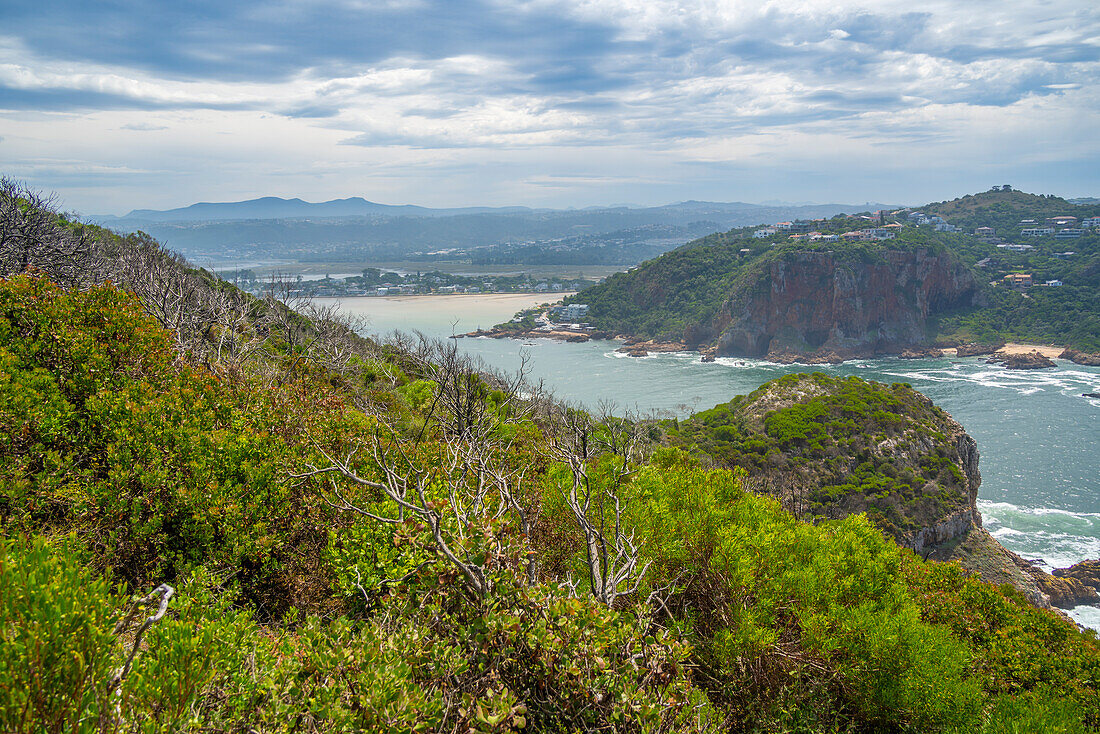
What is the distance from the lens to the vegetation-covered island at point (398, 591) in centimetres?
257

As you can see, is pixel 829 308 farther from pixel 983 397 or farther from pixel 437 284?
pixel 437 284

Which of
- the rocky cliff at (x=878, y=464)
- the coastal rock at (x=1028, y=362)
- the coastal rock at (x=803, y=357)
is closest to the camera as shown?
the rocky cliff at (x=878, y=464)

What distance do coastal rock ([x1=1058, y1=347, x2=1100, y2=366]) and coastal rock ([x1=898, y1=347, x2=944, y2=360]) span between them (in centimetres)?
1082

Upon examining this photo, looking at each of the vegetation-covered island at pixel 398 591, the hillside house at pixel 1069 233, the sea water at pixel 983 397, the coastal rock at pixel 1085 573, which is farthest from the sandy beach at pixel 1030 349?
the vegetation-covered island at pixel 398 591

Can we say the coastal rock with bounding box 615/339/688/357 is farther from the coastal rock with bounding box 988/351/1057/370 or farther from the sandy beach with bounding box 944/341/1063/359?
the sandy beach with bounding box 944/341/1063/359

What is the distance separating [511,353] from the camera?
211 feet

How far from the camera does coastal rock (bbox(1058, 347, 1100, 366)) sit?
5912 centimetres

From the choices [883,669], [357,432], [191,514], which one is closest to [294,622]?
[191,514]

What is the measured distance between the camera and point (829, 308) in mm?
70938

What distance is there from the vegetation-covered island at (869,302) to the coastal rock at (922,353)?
46.1 inches

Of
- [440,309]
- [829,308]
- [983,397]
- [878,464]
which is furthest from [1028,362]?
[440,309]

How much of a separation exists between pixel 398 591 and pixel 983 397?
5854cm

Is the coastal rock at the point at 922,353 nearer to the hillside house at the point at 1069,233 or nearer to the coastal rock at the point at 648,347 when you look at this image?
the coastal rock at the point at 648,347

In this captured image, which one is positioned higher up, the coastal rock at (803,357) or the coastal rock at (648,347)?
the coastal rock at (648,347)
